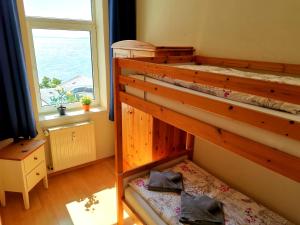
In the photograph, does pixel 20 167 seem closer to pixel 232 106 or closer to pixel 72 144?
pixel 72 144

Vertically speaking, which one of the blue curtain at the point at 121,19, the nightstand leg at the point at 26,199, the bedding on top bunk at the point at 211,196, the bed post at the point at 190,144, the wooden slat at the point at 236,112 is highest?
the blue curtain at the point at 121,19

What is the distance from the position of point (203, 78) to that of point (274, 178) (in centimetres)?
120

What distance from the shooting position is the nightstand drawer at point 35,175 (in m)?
2.34

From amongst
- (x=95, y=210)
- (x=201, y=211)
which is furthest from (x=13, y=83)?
(x=201, y=211)

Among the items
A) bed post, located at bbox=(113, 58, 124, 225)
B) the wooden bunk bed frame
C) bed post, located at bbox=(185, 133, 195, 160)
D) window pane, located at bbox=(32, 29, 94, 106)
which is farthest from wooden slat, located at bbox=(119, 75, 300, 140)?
window pane, located at bbox=(32, 29, 94, 106)

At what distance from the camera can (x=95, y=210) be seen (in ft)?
7.77

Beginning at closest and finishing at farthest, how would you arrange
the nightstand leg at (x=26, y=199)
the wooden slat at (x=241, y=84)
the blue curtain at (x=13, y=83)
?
the wooden slat at (x=241, y=84) → the blue curtain at (x=13, y=83) → the nightstand leg at (x=26, y=199)

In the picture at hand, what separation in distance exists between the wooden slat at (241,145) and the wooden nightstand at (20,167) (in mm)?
1567

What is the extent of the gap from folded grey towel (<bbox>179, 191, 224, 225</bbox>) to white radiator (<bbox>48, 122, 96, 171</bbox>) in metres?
1.69

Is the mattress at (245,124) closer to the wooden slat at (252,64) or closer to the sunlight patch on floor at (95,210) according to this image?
the wooden slat at (252,64)

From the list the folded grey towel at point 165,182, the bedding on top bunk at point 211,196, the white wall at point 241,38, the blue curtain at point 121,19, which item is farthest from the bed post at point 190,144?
the blue curtain at point 121,19

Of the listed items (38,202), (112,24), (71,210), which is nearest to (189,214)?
(71,210)

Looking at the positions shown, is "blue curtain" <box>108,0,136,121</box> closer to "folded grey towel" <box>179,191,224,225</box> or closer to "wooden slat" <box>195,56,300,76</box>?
"wooden slat" <box>195,56,300,76</box>

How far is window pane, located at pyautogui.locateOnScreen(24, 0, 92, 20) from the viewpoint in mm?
2596
